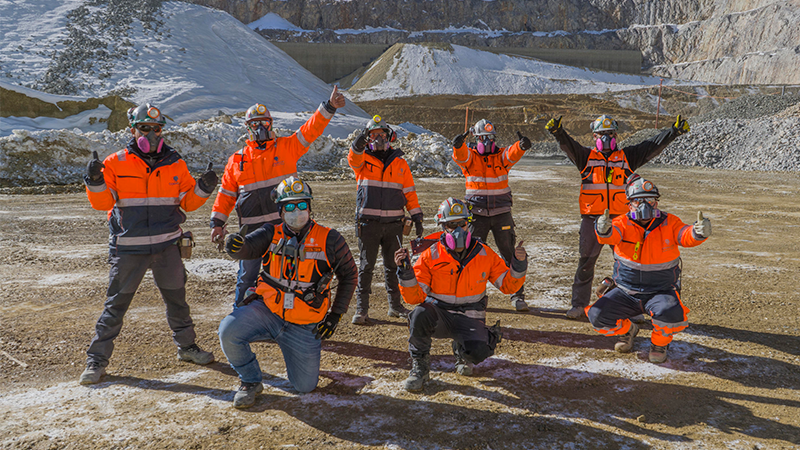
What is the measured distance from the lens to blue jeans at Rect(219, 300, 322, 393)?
4.30 m

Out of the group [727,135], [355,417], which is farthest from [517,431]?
[727,135]

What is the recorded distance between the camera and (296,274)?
4449mm

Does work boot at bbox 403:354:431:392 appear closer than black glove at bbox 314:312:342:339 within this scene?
No

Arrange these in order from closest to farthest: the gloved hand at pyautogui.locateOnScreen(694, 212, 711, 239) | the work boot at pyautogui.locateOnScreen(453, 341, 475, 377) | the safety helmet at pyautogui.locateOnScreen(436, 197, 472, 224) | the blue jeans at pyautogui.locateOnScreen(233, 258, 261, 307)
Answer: the gloved hand at pyautogui.locateOnScreen(694, 212, 711, 239) → the safety helmet at pyautogui.locateOnScreen(436, 197, 472, 224) → the work boot at pyautogui.locateOnScreen(453, 341, 475, 377) → the blue jeans at pyautogui.locateOnScreen(233, 258, 261, 307)

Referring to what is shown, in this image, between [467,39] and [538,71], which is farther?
[467,39]

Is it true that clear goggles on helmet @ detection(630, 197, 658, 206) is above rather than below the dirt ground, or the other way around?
above

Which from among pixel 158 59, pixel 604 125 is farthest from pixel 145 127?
pixel 158 59

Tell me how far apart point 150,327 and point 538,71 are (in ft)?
220

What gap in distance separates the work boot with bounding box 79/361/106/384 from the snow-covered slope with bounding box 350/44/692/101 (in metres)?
53.2

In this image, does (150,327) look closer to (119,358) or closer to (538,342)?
(119,358)

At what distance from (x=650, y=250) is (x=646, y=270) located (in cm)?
20

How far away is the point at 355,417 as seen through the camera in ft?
13.7

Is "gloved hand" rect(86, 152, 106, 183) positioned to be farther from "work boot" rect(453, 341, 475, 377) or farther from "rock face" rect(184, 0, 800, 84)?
"rock face" rect(184, 0, 800, 84)

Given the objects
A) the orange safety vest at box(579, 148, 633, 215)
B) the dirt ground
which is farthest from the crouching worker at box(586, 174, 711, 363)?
the orange safety vest at box(579, 148, 633, 215)
